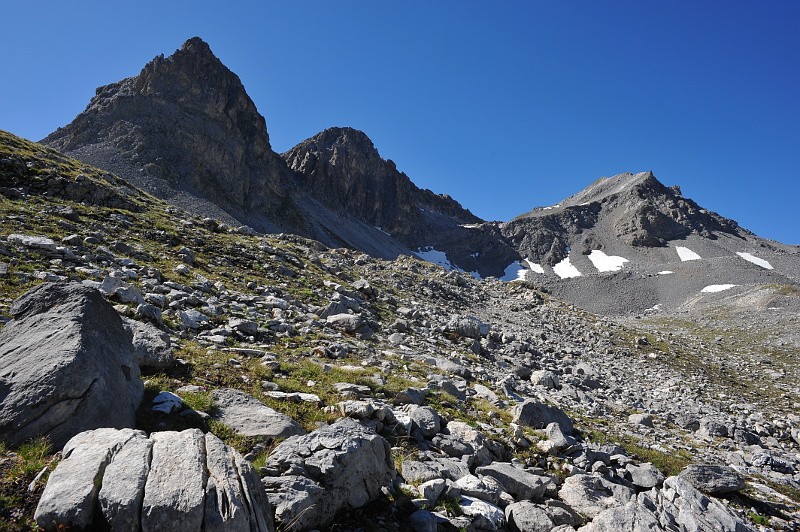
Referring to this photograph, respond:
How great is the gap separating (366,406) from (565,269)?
159 meters

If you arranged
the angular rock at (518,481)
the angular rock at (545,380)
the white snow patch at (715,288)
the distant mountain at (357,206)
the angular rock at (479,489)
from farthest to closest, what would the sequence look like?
the white snow patch at (715,288)
the distant mountain at (357,206)
the angular rock at (545,380)
the angular rock at (518,481)
the angular rock at (479,489)

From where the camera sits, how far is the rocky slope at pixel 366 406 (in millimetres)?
5801

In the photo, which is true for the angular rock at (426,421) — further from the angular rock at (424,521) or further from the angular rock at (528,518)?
the angular rock at (424,521)

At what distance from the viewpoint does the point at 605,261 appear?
152 metres

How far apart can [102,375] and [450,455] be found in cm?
701

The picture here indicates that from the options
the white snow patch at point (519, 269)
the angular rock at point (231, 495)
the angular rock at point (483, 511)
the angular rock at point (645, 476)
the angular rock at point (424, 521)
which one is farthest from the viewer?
the white snow patch at point (519, 269)

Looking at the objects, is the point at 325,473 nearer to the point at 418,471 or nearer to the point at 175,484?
the point at 175,484

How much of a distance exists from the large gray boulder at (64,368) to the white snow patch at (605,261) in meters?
153

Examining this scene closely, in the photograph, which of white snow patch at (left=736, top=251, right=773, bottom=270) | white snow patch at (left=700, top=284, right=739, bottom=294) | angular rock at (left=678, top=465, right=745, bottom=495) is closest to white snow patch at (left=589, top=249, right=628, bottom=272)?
white snow patch at (left=700, top=284, right=739, bottom=294)

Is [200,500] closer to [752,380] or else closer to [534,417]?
[534,417]

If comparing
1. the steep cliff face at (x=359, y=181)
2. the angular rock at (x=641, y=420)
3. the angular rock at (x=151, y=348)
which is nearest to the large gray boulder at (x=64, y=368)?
the angular rock at (x=151, y=348)

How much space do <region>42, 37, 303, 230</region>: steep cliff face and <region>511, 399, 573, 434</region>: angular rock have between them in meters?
87.7

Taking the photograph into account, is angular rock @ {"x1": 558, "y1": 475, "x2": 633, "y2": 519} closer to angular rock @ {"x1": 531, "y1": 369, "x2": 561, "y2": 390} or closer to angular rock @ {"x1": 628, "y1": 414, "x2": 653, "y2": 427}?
angular rock @ {"x1": 628, "y1": 414, "x2": 653, "y2": 427}

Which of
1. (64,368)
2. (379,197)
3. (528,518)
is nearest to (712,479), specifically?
(528,518)
